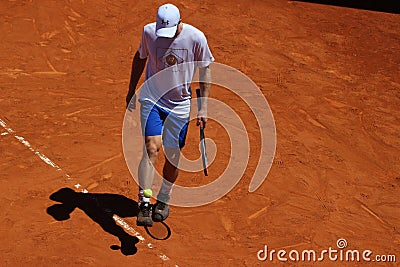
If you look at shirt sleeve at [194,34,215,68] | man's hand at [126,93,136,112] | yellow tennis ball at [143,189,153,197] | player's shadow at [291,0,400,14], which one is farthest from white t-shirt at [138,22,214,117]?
player's shadow at [291,0,400,14]

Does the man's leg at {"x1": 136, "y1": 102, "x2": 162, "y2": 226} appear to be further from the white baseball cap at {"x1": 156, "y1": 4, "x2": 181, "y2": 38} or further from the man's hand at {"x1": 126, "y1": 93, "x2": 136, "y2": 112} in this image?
the white baseball cap at {"x1": 156, "y1": 4, "x2": 181, "y2": 38}

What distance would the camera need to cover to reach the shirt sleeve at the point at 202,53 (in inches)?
314

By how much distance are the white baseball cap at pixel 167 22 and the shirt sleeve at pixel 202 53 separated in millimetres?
398

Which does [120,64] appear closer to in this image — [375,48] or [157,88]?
[157,88]

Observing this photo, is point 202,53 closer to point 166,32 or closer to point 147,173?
point 166,32

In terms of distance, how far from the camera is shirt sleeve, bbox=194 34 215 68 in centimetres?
798

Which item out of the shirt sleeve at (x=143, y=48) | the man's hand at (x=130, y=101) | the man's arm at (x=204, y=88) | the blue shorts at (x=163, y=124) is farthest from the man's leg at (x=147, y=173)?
the shirt sleeve at (x=143, y=48)

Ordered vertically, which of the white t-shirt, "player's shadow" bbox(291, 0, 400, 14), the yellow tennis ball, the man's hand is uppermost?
the white t-shirt

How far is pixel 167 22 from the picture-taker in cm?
770

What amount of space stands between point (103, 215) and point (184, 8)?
25.2 feet

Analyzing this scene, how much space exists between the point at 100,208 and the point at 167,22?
9.36 feet

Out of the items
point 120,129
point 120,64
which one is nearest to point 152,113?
point 120,129

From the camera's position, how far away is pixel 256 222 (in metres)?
9.02

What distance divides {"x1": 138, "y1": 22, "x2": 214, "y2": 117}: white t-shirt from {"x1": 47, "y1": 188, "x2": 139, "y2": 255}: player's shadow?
66.8 inches
